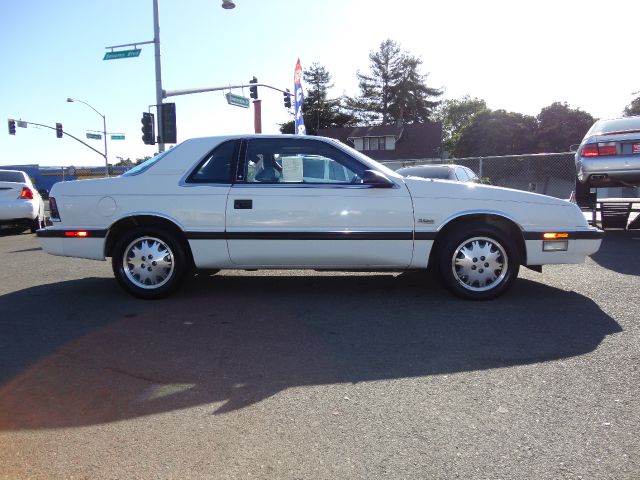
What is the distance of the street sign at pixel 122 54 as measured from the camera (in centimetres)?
1944

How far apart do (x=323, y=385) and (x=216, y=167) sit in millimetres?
2784

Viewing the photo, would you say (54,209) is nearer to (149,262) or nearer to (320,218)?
(149,262)

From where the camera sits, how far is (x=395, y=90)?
200 feet

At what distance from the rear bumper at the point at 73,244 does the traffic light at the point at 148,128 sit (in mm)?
15670

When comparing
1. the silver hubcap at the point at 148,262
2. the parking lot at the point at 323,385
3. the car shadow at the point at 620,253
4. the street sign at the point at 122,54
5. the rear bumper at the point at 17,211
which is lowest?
the parking lot at the point at 323,385

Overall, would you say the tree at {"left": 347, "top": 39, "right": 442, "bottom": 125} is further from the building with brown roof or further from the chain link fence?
the chain link fence

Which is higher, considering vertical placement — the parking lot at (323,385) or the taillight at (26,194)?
the taillight at (26,194)

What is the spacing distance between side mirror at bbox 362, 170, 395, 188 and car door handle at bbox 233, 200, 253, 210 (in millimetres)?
1125

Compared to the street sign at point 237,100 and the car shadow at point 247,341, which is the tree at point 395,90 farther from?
the car shadow at point 247,341

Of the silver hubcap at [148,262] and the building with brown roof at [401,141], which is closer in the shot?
the silver hubcap at [148,262]

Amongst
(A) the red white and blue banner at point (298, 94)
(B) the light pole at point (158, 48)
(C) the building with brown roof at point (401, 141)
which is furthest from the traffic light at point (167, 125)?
(C) the building with brown roof at point (401, 141)

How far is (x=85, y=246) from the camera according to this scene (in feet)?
16.9

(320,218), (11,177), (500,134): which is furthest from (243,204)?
(500,134)

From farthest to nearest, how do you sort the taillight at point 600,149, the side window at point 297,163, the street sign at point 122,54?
1. the street sign at point 122,54
2. the taillight at point 600,149
3. the side window at point 297,163
